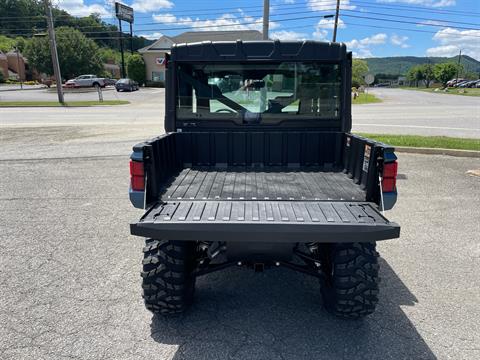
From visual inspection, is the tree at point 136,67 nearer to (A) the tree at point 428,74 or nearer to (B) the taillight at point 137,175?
(B) the taillight at point 137,175

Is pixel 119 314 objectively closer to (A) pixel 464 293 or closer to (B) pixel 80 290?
(B) pixel 80 290

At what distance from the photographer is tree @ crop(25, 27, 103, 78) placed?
56781 millimetres

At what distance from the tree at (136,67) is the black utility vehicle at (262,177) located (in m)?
57.2

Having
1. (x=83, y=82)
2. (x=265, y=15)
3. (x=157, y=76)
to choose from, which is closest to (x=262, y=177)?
(x=265, y=15)

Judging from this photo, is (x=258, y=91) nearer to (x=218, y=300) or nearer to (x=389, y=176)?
(x=389, y=176)

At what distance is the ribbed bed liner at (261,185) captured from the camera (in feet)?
10.8

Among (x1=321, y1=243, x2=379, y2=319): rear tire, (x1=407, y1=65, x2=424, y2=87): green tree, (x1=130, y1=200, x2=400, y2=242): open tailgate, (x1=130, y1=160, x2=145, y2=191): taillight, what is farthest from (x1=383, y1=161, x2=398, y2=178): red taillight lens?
(x1=407, y1=65, x2=424, y2=87): green tree

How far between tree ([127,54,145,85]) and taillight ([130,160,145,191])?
58.7m

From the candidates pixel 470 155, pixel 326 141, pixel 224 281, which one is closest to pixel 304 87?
pixel 326 141

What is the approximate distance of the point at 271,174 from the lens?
4.17 meters

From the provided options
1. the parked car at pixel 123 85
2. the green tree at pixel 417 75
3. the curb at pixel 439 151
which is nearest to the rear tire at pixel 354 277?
the curb at pixel 439 151

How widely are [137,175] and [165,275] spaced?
837mm

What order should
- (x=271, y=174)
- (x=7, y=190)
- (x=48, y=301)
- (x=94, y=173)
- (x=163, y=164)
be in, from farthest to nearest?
(x=94, y=173), (x=7, y=190), (x=271, y=174), (x=163, y=164), (x=48, y=301)

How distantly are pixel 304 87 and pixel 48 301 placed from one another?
3.53 m
